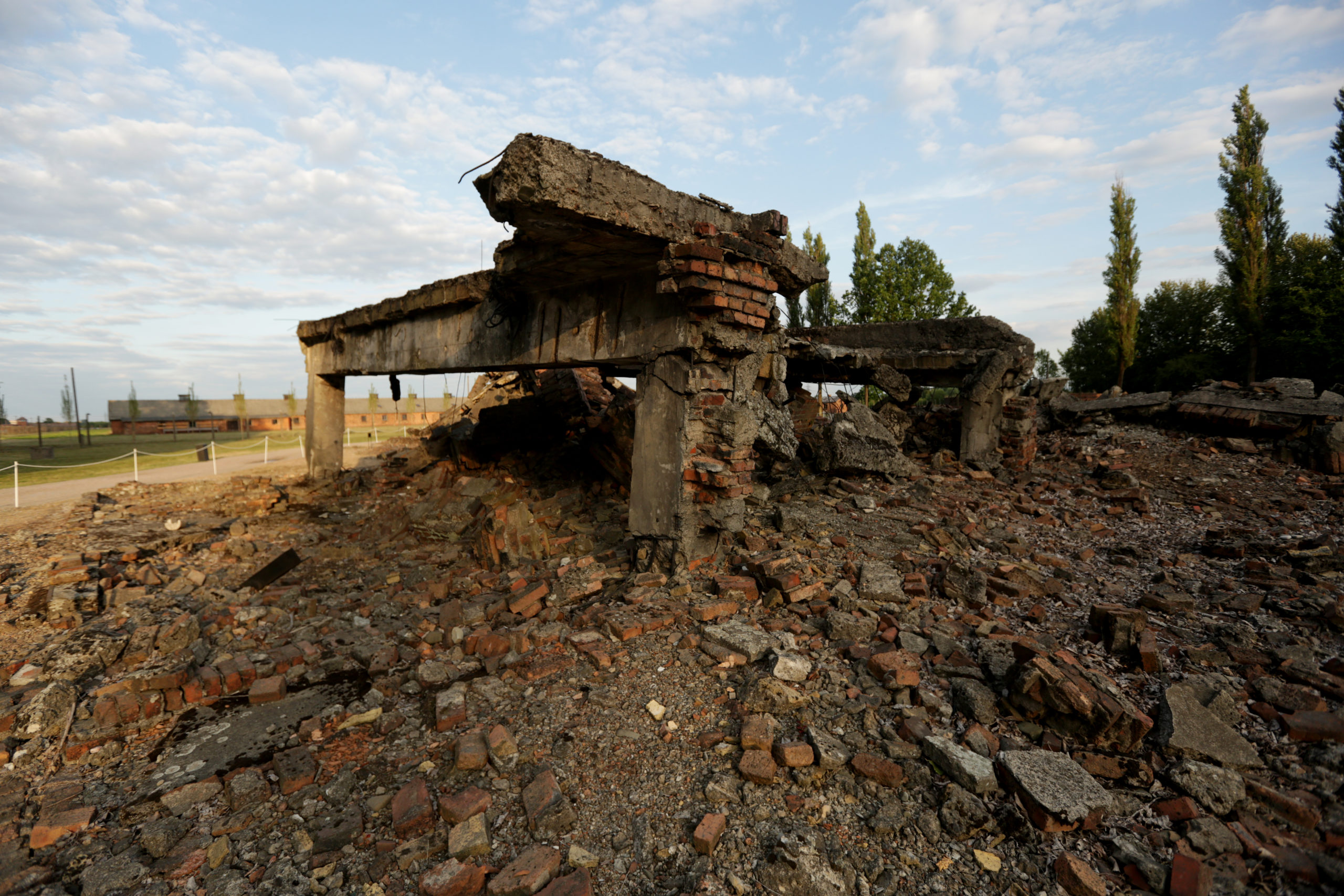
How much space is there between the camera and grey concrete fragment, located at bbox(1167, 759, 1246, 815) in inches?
89.0

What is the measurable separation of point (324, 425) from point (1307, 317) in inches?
1047

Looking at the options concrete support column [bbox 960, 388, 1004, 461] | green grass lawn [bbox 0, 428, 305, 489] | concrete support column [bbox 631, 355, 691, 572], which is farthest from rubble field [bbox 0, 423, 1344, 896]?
green grass lawn [bbox 0, 428, 305, 489]

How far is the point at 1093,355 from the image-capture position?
1019 inches

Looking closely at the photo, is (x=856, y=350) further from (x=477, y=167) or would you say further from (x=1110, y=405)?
(x=477, y=167)

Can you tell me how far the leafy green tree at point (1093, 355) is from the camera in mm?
23984

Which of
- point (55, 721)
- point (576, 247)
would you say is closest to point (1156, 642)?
point (576, 247)

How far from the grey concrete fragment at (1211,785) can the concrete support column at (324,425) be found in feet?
37.9

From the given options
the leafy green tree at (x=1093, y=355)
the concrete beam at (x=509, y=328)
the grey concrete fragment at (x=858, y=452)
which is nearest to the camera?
the concrete beam at (x=509, y=328)

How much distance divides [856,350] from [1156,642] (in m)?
5.63

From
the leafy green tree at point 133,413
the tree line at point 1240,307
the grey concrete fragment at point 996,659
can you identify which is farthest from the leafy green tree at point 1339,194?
the leafy green tree at point 133,413

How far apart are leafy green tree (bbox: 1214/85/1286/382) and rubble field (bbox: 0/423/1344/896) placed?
19.1 metres

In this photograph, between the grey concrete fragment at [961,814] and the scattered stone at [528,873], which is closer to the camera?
the scattered stone at [528,873]

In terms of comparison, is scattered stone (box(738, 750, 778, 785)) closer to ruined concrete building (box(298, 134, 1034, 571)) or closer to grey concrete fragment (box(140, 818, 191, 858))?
ruined concrete building (box(298, 134, 1034, 571))

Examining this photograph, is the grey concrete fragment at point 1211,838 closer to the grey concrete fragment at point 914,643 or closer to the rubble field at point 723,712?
the rubble field at point 723,712
